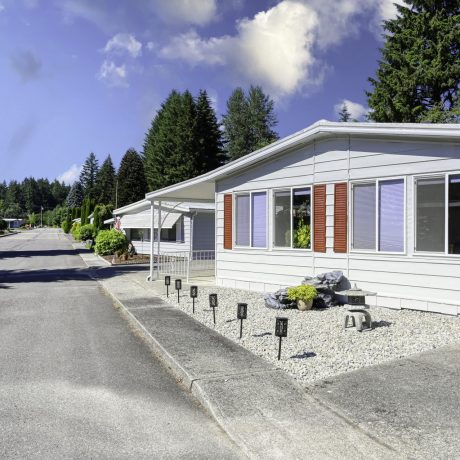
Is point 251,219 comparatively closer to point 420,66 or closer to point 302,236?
point 302,236

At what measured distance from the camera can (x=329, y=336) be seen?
297 inches

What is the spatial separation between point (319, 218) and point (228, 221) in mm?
3409

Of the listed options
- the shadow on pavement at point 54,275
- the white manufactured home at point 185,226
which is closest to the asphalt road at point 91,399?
the shadow on pavement at point 54,275

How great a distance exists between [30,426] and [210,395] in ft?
5.69

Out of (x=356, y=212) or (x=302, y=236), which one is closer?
(x=356, y=212)

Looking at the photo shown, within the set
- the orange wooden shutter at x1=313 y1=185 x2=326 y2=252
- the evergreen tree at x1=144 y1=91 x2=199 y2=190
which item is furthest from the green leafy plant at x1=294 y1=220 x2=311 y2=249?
the evergreen tree at x1=144 y1=91 x2=199 y2=190

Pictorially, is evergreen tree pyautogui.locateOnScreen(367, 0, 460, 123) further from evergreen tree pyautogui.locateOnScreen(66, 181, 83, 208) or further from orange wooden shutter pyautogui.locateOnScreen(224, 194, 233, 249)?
evergreen tree pyautogui.locateOnScreen(66, 181, 83, 208)

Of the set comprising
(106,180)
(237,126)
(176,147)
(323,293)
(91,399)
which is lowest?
(91,399)

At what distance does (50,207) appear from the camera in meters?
167

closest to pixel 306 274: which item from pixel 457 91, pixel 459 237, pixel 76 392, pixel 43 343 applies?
pixel 459 237

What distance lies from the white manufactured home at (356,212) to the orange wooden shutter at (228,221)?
30 millimetres

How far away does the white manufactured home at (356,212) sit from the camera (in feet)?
29.1

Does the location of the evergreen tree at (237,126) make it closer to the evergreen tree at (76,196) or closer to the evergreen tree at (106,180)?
the evergreen tree at (106,180)

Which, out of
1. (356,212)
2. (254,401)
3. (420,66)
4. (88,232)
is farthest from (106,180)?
(254,401)
